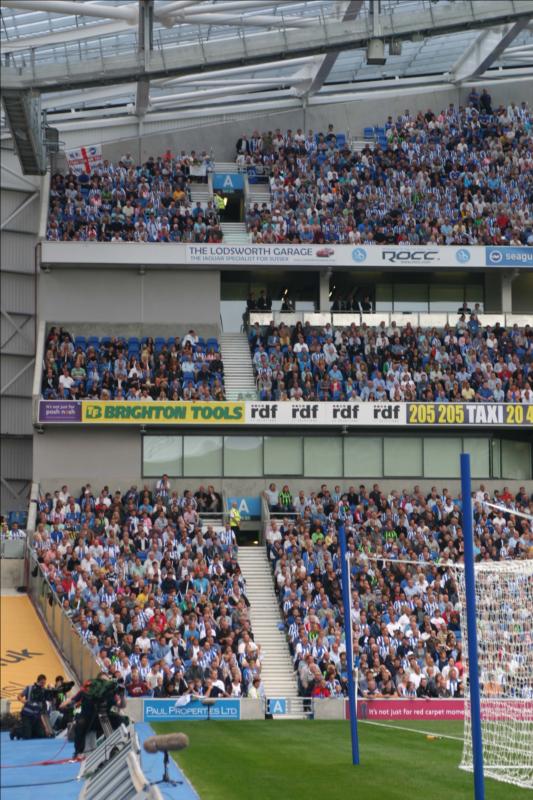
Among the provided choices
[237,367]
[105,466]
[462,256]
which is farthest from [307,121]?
[105,466]

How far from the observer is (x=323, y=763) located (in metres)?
22.7

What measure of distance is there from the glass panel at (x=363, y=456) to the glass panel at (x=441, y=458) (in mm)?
1798

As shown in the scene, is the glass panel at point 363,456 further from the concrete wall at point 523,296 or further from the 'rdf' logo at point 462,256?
the concrete wall at point 523,296

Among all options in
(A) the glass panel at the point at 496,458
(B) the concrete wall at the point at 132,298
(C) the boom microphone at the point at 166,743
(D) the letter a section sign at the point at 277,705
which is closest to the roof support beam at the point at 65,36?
(B) the concrete wall at the point at 132,298

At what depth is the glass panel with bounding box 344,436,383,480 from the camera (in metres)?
49.6

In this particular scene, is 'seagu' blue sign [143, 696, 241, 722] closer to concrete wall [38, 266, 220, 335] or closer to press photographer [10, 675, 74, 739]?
press photographer [10, 675, 74, 739]

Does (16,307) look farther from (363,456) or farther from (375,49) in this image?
(375,49)

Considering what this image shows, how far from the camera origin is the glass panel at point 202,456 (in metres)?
49.2

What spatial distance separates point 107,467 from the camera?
48.7 meters

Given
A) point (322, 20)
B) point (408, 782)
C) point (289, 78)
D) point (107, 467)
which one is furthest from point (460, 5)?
point (408, 782)

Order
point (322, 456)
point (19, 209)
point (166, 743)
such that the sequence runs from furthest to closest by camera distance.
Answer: point (19, 209) < point (322, 456) < point (166, 743)

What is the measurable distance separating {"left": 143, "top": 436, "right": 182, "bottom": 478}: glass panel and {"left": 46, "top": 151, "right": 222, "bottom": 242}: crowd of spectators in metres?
7.88

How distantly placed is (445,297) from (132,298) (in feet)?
44.2

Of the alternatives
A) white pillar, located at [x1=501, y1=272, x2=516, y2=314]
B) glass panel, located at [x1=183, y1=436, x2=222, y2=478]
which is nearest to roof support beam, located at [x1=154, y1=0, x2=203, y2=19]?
glass panel, located at [x1=183, y1=436, x2=222, y2=478]
